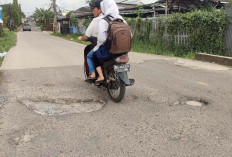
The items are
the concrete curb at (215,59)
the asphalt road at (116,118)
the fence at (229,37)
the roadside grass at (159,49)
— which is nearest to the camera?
the asphalt road at (116,118)

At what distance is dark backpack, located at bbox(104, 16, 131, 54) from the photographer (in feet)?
12.5

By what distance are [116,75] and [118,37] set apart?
0.67m

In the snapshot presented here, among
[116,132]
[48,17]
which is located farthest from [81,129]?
[48,17]

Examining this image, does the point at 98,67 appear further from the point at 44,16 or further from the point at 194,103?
the point at 44,16

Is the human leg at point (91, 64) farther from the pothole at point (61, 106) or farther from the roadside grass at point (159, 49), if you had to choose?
the roadside grass at point (159, 49)

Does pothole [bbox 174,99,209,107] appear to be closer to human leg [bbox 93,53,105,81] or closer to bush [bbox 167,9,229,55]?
human leg [bbox 93,53,105,81]

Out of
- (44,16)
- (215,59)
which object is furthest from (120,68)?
(44,16)

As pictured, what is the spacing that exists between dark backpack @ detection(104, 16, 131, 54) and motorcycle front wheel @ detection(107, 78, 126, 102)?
1.76 feet

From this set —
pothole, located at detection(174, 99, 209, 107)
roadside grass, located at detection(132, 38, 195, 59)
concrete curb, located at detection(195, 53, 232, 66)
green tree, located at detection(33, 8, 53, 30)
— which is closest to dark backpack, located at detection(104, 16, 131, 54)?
pothole, located at detection(174, 99, 209, 107)

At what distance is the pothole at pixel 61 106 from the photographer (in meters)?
Answer: 3.81

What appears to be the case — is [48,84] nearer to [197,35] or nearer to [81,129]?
[81,129]

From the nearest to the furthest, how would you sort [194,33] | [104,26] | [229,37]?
[104,26] < [229,37] < [194,33]

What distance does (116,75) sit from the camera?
4.14 m

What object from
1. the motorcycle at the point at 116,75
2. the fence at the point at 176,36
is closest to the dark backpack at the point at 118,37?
the motorcycle at the point at 116,75
